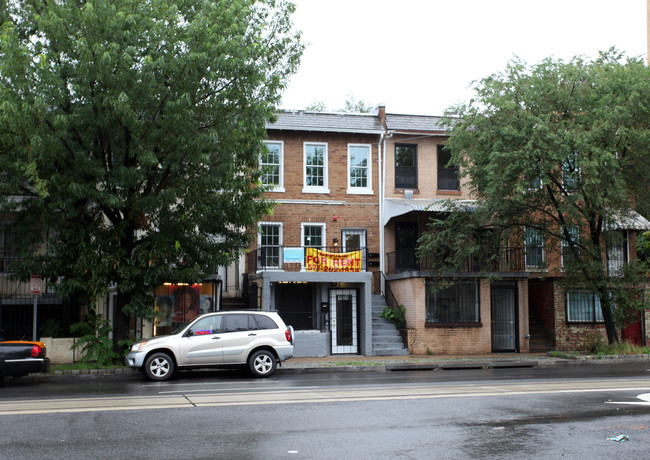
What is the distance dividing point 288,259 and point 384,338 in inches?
175

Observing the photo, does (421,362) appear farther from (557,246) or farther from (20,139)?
(20,139)

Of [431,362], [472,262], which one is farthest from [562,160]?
[431,362]

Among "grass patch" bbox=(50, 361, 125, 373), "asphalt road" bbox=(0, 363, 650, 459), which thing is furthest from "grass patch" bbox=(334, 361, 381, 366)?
"grass patch" bbox=(50, 361, 125, 373)

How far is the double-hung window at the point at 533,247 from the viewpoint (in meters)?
23.0

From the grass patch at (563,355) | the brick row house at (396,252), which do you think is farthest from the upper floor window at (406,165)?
the grass patch at (563,355)

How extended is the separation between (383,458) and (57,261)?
527 inches

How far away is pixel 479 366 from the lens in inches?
806

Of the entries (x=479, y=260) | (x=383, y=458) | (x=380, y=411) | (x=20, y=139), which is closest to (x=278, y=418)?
(x=380, y=411)

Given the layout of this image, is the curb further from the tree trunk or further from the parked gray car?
the parked gray car

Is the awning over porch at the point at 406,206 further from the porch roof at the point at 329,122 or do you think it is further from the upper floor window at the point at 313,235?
the porch roof at the point at 329,122

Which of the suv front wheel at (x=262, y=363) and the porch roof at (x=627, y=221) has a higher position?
the porch roof at (x=627, y=221)

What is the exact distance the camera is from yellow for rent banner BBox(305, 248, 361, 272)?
23.5m

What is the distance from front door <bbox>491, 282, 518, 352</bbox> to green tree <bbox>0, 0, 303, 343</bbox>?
415 inches

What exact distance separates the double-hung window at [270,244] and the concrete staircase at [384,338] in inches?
161
